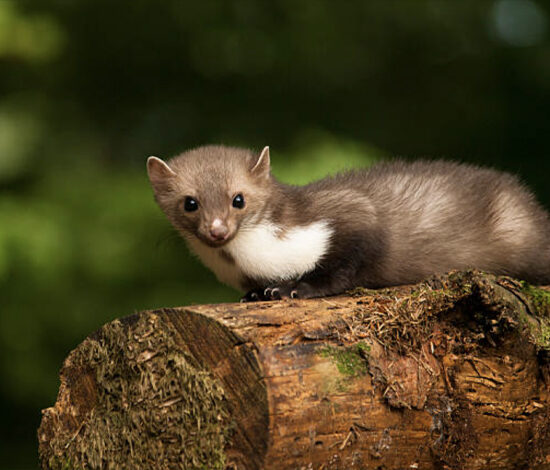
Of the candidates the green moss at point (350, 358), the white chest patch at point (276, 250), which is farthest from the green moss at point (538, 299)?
the white chest patch at point (276, 250)

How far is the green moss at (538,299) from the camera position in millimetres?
3684

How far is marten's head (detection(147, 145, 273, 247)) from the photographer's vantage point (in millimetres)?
4211

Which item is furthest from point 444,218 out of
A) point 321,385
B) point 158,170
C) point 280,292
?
point 321,385

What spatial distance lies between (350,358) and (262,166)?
154cm

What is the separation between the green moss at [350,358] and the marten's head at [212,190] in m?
1.13

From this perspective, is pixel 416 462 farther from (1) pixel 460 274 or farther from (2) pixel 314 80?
(2) pixel 314 80

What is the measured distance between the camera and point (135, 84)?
745cm

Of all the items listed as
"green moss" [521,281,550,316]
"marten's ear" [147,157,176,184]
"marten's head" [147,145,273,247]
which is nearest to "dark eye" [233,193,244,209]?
"marten's head" [147,145,273,247]

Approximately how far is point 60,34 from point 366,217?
10.7 feet

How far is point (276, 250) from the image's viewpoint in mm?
4332

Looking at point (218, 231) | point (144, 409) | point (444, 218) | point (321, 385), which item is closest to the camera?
point (321, 385)

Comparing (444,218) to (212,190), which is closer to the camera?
(212,190)

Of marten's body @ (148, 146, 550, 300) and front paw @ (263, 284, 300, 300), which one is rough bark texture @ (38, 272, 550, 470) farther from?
marten's body @ (148, 146, 550, 300)

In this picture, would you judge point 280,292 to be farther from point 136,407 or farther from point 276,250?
point 136,407
